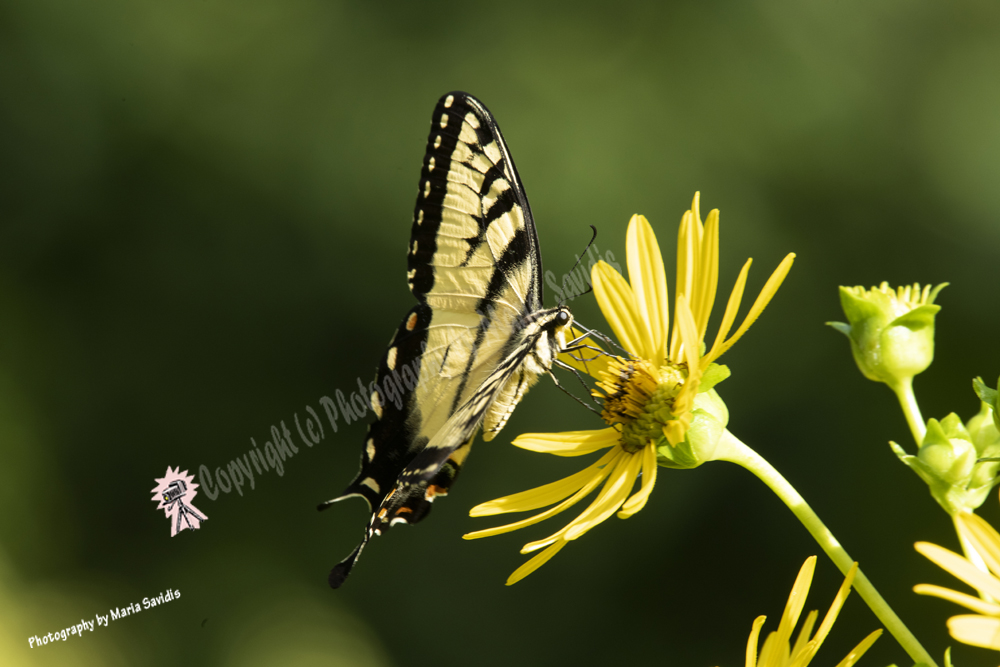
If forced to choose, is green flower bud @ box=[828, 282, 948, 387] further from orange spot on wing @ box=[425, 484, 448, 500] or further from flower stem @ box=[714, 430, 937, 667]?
orange spot on wing @ box=[425, 484, 448, 500]

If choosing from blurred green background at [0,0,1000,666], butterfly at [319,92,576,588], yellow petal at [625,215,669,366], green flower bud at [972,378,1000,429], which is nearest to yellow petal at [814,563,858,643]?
green flower bud at [972,378,1000,429]

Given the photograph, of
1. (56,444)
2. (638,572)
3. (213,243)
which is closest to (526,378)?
(638,572)

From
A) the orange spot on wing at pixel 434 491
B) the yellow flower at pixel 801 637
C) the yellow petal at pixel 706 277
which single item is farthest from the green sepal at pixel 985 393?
the orange spot on wing at pixel 434 491

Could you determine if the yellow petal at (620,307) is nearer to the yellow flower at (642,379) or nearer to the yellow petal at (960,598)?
the yellow flower at (642,379)

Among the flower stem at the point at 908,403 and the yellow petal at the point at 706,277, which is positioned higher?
the yellow petal at the point at 706,277

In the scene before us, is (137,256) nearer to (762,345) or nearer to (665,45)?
(665,45)

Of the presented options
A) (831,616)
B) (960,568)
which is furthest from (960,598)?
(831,616)

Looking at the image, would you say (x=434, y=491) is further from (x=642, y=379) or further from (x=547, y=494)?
(x=642, y=379)
